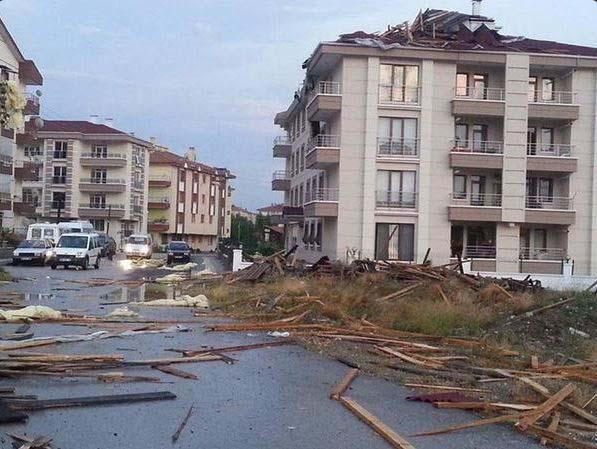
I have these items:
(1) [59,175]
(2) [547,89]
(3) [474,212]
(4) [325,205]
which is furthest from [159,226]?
(2) [547,89]

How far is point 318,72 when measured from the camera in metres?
49.0

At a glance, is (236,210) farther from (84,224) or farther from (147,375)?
(147,375)

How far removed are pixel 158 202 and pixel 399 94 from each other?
61.1 metres

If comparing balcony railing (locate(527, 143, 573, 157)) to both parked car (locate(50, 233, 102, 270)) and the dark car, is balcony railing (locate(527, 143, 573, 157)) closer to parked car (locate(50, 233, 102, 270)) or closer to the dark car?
the dark car

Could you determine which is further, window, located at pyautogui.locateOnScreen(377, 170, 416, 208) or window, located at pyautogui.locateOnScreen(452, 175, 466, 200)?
window, located at pyautogui.locateOnScreen(452, 175, 466, 200)

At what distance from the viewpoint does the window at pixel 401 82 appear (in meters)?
44.8

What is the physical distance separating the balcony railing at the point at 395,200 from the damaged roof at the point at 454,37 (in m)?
8.34

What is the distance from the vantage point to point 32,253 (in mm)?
45875

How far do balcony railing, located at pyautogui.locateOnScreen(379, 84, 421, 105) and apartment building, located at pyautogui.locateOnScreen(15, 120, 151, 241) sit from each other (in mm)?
51299

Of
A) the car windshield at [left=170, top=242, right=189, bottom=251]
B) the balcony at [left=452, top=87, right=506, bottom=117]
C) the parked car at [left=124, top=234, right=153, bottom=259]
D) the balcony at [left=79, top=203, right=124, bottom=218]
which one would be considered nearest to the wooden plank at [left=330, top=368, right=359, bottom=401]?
the balcony at [left=452, top=87, right=506, bottom=117]

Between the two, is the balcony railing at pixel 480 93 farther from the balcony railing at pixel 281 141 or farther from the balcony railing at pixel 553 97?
the balcony railing at pixel 281 141

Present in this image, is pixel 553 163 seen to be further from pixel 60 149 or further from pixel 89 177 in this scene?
pixel 60 149

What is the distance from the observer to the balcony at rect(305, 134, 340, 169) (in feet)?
→ 146

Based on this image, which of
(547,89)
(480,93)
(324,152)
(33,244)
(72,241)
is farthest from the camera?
(33,244)
